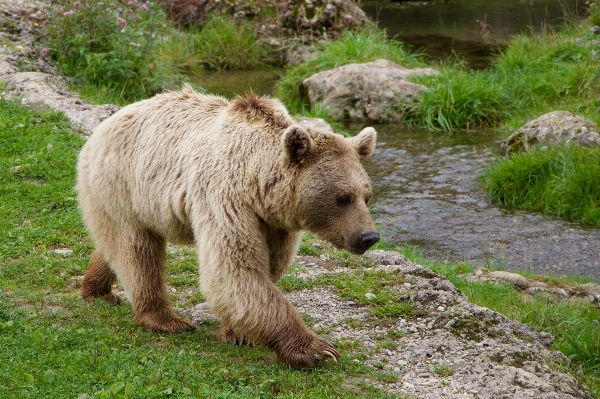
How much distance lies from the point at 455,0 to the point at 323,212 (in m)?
18.6

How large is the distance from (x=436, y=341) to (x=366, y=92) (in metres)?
7.73

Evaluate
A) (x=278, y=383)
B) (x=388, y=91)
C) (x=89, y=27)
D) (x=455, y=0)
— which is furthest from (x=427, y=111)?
(x=455, y=0)

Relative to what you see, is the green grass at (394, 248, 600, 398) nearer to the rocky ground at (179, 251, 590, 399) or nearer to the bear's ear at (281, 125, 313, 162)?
the rocky ground at (179, 251, 590, 399)

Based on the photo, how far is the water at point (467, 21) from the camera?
1584 centimetres

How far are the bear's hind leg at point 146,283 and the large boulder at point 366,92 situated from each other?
757cm

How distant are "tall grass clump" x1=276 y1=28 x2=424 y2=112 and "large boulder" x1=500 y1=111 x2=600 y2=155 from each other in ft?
12.4

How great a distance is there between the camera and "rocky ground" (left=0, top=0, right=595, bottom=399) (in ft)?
15.8

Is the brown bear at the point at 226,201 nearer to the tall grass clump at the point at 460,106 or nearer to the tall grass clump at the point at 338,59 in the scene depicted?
the tall grass clump at the point at 460,106

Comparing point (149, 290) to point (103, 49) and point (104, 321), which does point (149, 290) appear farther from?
point (103, 49)

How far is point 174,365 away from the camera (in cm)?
466

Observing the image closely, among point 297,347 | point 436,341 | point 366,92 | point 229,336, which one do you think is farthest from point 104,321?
point 366,92

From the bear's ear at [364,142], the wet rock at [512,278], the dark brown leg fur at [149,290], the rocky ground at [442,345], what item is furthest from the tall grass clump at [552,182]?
the dark brown leg fur at [149,290]

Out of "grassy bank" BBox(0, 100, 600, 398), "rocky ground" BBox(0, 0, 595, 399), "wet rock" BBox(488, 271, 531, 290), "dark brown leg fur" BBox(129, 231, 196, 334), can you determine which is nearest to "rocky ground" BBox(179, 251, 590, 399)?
"rocky ground" BBox(0, 0, 595, 399)

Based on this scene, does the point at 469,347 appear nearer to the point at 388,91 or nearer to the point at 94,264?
the point at 94,264
